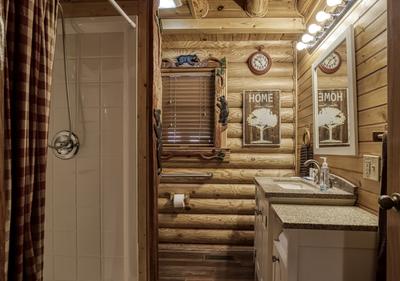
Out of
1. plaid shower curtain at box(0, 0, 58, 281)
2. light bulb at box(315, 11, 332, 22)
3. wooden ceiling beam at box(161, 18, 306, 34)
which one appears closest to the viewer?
plaid shower curtain at box(0, 0, 58, 281)

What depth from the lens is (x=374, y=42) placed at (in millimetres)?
1664

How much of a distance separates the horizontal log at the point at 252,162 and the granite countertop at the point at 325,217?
1579 millimetres

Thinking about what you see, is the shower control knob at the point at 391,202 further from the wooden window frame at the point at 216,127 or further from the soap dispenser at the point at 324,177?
the wooden window frame at the point at 216,127

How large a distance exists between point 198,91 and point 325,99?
4.96 ft

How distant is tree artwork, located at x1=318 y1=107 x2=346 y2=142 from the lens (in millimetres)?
2098

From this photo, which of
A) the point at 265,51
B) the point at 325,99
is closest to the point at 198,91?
the point at 265,51

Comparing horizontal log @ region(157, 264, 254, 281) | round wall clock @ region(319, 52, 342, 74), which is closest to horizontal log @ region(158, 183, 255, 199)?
horizontal log @ region(157, 264, 254, 281)

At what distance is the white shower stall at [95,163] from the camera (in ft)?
6.33

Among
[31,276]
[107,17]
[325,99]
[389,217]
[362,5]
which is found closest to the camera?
[31,276]

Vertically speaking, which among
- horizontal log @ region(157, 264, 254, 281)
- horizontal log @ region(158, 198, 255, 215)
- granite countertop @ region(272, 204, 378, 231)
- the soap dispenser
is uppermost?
the soap dispenser

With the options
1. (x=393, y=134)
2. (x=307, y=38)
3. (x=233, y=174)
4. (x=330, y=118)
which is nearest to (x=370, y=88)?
(x=330, y=118)

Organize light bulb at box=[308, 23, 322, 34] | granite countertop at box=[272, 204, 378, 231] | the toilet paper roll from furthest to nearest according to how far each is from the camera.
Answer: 1. the toilet paper roll
2. light bulb at box=[308, 23, 322, 34]
3. granite countertop at box=[272, 204, 378, 231]

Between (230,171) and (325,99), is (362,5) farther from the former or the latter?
(230,171)

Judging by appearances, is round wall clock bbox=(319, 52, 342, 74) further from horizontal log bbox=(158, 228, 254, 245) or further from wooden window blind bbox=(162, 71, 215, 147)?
horizontal log bbox=(158, 228, 254, 245)
